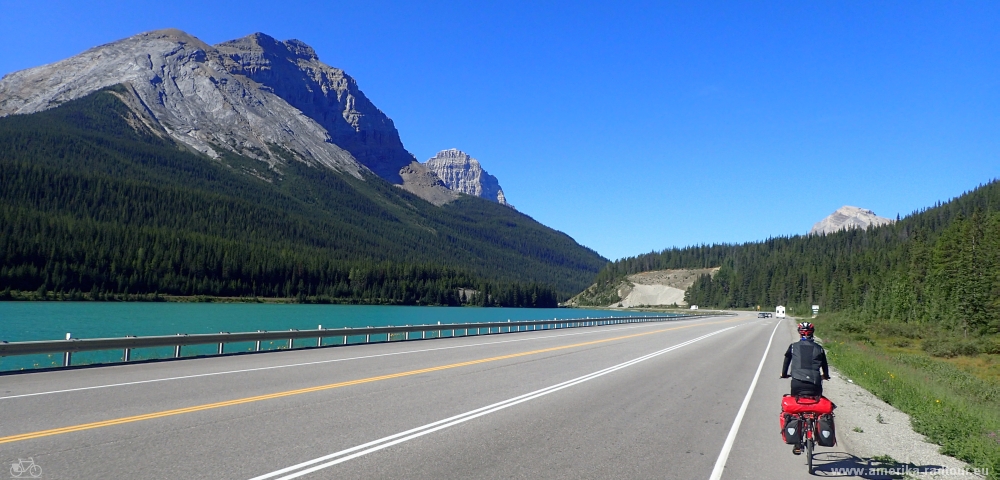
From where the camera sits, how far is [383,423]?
31.6ft

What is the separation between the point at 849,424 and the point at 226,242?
467 feet

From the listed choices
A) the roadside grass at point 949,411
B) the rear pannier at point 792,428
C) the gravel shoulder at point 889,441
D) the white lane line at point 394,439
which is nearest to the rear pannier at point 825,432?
the rear pannier at point 792,428

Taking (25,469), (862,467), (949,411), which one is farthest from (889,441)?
(25,469)

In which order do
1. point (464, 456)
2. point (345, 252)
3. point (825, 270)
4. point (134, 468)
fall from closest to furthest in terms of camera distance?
point (134, 468) < point (464, 456) < point (825, 270) < point (345, 252)

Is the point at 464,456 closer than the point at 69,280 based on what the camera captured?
Yes

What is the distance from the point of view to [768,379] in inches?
745

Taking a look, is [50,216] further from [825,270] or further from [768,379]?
[825,270]

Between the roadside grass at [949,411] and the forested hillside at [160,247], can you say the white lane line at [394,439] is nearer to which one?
the roadside grass at [949,411]

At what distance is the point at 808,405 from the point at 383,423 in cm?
A: 600

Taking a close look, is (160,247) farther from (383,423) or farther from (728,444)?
(728,444)

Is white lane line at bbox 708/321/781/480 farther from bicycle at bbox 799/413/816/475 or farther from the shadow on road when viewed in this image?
the shadow on road

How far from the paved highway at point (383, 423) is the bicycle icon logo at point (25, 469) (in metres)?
0.10

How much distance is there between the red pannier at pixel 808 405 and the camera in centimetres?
815

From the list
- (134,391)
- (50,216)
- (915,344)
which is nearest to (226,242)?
(50,216)
